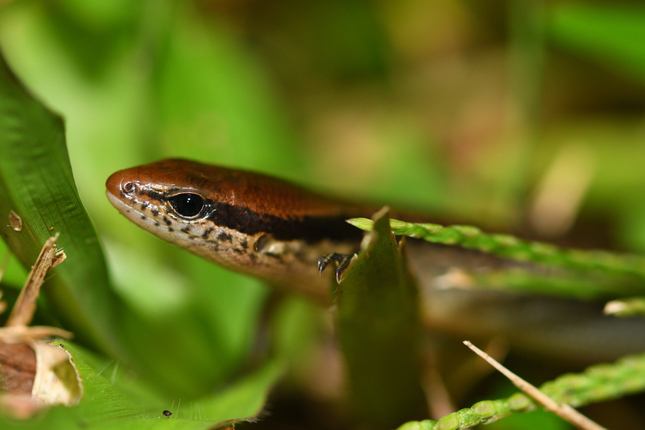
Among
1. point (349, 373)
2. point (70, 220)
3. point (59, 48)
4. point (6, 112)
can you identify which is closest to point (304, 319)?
point (349, 373)

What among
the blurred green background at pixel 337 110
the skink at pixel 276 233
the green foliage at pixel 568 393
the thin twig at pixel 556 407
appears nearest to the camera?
the green foliage at pixel 568 393

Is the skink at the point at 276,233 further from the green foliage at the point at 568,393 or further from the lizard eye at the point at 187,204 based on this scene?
the green foliage at the point at 568,393

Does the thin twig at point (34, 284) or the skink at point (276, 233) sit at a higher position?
the skink at point (276, 233)

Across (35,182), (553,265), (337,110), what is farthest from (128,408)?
(337,110)

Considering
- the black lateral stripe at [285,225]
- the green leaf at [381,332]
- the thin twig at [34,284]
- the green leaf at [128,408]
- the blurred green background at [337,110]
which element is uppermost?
the blurred green background at [337,110]

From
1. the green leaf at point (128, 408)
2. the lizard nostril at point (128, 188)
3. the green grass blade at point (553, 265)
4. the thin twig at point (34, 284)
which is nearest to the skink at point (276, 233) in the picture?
the lizard nostril at point (128, 188)

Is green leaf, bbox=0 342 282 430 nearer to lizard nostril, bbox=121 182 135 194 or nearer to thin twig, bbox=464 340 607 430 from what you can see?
lizard nostril, bbox=121 182 135 194

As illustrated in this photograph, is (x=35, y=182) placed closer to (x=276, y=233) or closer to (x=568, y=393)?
(x=276, y=233)
